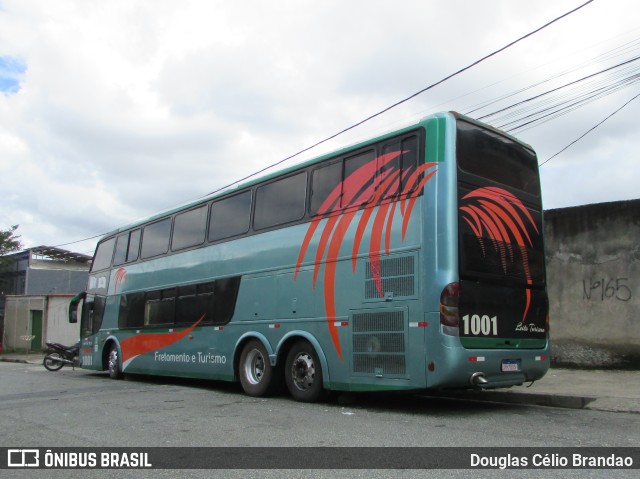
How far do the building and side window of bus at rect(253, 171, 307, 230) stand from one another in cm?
2192

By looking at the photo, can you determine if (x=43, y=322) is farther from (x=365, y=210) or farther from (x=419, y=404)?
(x=365, y=210)

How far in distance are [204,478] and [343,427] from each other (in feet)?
7.85

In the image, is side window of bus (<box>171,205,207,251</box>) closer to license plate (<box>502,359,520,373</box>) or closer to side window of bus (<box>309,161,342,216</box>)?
side window of bus (<box>309,161,342,216</box>)

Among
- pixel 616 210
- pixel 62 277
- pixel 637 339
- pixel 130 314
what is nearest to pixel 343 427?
pixel 637 339

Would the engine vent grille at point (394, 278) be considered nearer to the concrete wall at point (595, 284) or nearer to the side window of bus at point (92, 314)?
the concrete wall at point (595, 284)

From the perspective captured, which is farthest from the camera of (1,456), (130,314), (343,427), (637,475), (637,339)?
(130,314)

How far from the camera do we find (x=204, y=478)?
178 inches

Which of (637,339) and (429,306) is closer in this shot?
(429,306)

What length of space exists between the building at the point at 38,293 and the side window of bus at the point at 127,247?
15750mm

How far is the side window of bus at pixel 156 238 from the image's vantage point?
12773 mm

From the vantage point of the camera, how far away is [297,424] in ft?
22.5

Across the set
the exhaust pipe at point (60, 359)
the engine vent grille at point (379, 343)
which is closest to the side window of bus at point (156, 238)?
the engine vent grille at point (379, 343)

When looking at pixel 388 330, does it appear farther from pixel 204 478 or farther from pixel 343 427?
pixel 204 478

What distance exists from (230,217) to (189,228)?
157cm
